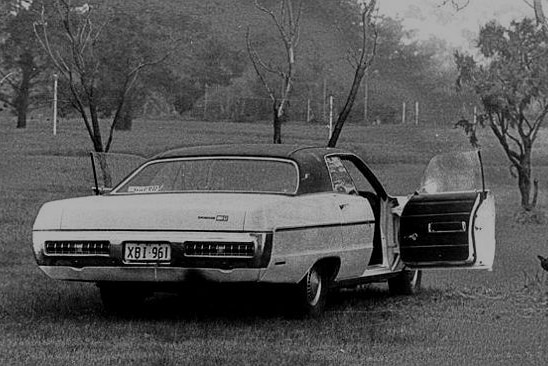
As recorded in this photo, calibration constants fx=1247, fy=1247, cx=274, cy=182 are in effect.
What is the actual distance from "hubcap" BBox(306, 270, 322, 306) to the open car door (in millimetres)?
1318

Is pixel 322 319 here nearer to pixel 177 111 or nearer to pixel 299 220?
pixel 299 220

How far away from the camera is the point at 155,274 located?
766 cm

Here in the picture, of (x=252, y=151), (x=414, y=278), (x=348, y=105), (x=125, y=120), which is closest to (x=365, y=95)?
(x=125, y=120)

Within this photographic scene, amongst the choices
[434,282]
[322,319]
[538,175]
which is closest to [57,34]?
[538,175]

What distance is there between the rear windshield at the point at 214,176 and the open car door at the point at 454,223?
1399mm

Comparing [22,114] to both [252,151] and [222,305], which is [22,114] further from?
[252,151]

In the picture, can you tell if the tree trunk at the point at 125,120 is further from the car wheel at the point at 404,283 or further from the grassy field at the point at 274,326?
the car wheel at the point at 404,283

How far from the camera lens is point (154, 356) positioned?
6.62 m

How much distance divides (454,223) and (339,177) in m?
0.98

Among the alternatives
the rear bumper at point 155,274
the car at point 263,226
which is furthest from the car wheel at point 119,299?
the rear bumper at point 155,274

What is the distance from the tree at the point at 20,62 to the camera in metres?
33.3

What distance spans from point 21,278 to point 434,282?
4.20 meters

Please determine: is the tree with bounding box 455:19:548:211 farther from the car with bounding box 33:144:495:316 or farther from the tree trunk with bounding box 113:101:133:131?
the car with bounding box 33:144:495:316

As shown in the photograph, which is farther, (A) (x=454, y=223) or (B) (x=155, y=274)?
(A) (x=454, y=223)
